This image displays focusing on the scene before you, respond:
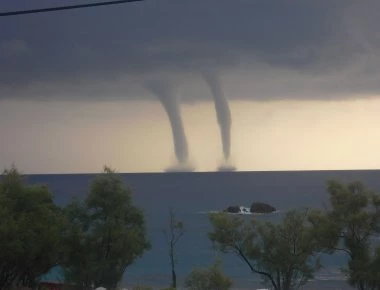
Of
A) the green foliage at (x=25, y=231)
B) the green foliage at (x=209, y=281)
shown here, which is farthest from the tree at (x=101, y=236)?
the green foliage at (x=209, y=281)

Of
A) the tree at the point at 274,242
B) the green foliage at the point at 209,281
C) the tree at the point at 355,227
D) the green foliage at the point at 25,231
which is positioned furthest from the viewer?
the green foliage at the point at 209,281

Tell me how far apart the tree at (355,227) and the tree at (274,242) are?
5.18 ft

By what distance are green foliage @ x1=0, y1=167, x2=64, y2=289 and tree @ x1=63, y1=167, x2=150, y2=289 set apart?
4.97 ft

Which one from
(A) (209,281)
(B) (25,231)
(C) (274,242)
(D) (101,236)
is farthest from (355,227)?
(B) (25,231)

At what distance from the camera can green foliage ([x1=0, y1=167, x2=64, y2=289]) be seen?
1249 inches

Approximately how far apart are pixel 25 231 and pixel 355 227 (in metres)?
16.9

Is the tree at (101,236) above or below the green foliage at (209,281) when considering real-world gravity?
above

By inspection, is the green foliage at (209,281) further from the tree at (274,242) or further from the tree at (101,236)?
the tree at (101,236)

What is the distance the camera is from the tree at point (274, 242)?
1471 inches

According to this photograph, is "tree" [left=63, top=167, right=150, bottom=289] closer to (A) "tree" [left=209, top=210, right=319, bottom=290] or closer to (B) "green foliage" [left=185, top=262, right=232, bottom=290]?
(B) "green foliage" [left=185, top=262, right=232, bottom=290]

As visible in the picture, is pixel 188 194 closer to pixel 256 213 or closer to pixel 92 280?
pixel 256 213

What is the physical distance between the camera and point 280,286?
127ft

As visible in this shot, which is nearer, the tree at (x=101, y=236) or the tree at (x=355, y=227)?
the tree at (x=355, y=227)

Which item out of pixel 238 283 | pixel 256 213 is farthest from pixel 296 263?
pixel 256 213
